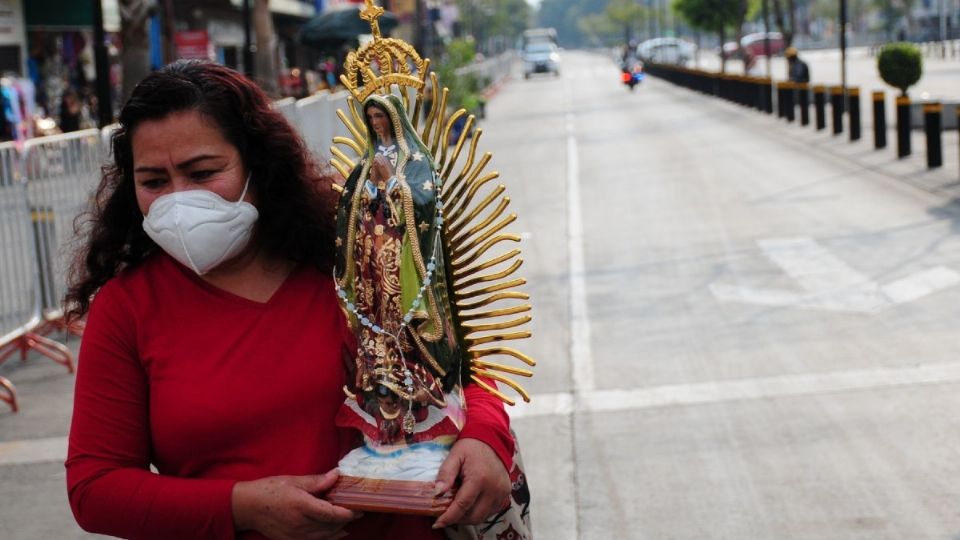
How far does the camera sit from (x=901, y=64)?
79.4ft

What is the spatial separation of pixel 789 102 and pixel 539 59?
161 feet

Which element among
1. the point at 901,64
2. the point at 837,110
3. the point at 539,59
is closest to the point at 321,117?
the point at 837,110

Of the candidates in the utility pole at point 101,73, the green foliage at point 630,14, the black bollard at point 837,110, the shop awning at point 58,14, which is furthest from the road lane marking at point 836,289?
the green foliage at point 630,14

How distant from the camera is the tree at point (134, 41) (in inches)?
771

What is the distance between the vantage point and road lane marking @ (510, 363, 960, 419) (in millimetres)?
7586

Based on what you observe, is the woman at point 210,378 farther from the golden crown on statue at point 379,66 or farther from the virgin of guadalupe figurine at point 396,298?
the golden crown on statue at point 379,66

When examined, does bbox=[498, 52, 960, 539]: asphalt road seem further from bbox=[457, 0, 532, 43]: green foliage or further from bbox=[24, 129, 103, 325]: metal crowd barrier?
bbox=[457, 0, 532, 43]: green foliage

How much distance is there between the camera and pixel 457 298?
8.70 feet

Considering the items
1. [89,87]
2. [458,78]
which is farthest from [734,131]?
[89,87]

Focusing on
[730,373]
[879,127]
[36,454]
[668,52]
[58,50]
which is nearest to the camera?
[36,454]

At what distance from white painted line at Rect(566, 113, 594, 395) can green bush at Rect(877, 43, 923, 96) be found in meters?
7.87

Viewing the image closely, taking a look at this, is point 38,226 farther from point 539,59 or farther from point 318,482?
point 539,59

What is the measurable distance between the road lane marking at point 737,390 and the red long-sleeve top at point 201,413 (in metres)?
5.01

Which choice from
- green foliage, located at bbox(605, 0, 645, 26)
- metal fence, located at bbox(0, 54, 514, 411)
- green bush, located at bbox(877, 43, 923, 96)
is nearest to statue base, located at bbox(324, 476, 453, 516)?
metal fence, located at bbox(0, 54, 514, 411)
